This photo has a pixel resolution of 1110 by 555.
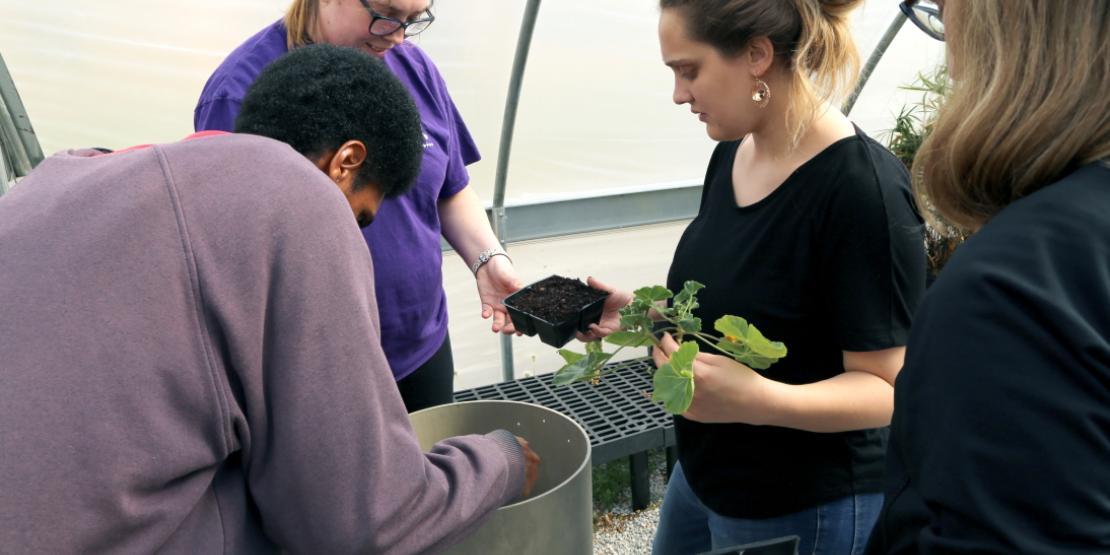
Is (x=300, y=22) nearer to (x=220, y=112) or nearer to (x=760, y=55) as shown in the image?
(x=220, y=112)

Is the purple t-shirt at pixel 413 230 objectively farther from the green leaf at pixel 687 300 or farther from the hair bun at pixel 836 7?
the hair bun at pixel 836 7

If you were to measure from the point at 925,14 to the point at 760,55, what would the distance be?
0.31 metres

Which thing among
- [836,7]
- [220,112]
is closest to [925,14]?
[836,7]

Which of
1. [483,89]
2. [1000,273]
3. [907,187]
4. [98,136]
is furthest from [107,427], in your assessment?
[483,89]

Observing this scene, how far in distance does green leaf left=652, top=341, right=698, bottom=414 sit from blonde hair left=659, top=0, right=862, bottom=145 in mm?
469

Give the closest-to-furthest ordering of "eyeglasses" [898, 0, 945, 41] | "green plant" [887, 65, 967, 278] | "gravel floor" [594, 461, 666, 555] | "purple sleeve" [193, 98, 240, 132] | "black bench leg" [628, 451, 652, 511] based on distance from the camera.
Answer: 1. "eyeglasses" [898, 0, 945, 41]
2. "purple sleeve" [193, 98, 240, 132]
3. "gravel floor" [594, 461, 666, 555]
4. "black bench leg" [628, 451, 652, 511]
5. "green plant" [887, 65, 967, 278]

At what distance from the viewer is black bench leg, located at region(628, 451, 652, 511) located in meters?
3.21

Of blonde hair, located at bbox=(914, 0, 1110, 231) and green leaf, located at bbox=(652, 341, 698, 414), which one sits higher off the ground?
blonde hair, located at bbox=(914, 0, 1110, 231)

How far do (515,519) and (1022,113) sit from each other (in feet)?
2.44

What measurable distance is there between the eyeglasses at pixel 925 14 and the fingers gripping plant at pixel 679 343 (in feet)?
1.53

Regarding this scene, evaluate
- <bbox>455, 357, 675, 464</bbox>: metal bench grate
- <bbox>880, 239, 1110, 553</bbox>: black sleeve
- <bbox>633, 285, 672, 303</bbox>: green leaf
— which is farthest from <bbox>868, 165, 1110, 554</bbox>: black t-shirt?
<bbox>455, 357, 675, 464</bbox>: metal bench grate

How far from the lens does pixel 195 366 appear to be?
31.9 inches

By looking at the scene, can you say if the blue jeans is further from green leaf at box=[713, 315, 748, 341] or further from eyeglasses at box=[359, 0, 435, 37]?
eyeglasses at box=[359, 0, 435, 37]

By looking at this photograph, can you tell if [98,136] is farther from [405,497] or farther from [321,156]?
[405,497]
